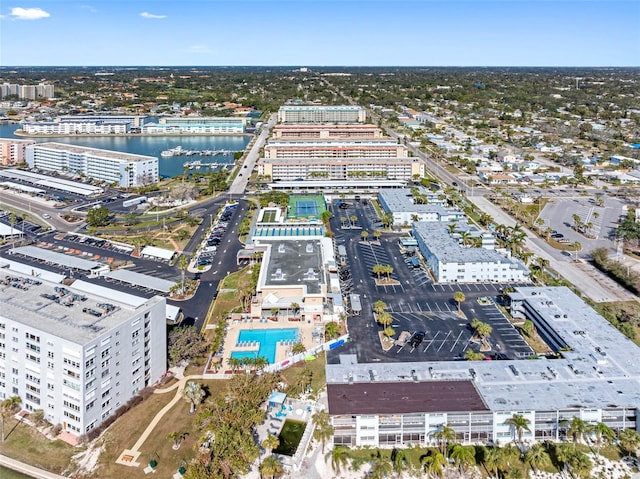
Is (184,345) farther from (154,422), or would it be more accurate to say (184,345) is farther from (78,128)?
(78,128)

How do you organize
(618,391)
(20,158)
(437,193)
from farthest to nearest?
(20,158) < (437,193) < (618,391)

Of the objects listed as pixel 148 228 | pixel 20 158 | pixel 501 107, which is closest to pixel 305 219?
pixel 148 228

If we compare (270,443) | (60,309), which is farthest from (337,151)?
(270,443)

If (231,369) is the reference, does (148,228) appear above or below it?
above

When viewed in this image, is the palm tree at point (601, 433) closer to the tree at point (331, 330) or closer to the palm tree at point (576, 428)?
the palm tree at point (576, 428)

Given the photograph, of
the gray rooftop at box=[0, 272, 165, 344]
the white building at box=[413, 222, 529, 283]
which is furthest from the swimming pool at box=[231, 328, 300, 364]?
the white building at box=[413, 222, 529, 283]

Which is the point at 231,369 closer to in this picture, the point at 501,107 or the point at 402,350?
the point at 402,350
